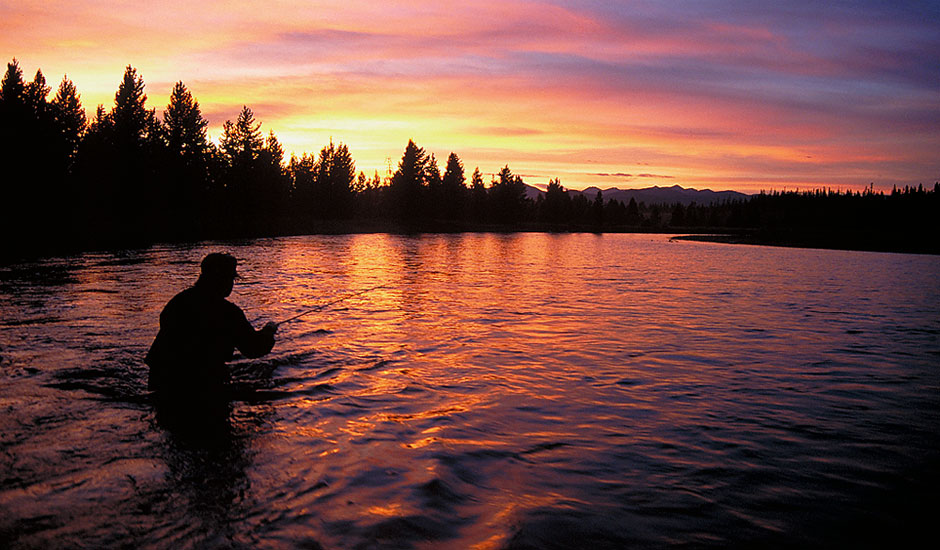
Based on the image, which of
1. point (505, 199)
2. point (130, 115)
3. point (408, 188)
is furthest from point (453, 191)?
point (130, 115)

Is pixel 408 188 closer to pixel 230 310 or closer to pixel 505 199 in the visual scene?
pixel 505 199

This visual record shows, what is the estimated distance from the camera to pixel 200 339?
7016 mm

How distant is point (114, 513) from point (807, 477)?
6294mm

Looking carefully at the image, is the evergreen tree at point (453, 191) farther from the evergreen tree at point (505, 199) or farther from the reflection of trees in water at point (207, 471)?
the reflection of trees in water at point (207, 471)

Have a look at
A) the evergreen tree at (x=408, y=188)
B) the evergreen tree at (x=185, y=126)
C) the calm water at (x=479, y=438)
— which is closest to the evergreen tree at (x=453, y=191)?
the evergreen tree at (x=408, y=188)

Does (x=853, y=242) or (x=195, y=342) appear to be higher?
(x=853, y=242)

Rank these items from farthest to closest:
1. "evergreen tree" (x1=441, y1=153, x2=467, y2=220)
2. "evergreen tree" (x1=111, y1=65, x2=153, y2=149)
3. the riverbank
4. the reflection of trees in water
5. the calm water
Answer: "evergreen tree" (x1=441, y1=153, x2=467, y2=220), the riverbank, "evergreen tree" (x1=111, y1=65, x2=153, y2=149), the calm water, the reflection of trees in water

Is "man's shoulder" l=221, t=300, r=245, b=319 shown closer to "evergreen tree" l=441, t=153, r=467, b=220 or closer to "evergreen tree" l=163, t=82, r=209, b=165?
"evergreen tree" l=163, t=82, r=209, b=165

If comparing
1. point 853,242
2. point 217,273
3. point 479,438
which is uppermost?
point 853,242

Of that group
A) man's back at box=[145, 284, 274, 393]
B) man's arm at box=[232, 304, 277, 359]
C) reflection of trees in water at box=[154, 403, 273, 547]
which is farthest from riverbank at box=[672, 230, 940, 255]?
reflection of trees in water at box=[154, 403, 273, 547]

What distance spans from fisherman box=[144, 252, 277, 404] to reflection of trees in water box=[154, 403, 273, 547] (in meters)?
0.32

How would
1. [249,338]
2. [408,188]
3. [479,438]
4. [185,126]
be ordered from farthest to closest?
[408,188], [185,126], [249,338], [479,438]

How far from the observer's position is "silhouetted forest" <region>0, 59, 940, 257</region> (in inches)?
1715

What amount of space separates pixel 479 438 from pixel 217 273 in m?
3.70
